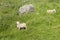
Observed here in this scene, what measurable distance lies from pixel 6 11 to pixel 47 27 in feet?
11.3

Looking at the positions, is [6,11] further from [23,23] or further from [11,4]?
[23,23]

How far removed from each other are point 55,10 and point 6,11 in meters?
2.80

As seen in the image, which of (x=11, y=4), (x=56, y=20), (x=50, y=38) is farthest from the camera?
(x=11, y=4)

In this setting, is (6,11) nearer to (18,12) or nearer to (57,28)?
(18,12)

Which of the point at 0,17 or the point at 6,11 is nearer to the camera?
the point at 0,17

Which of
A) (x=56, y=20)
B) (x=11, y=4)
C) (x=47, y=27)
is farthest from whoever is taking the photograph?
(x=11, y=4)

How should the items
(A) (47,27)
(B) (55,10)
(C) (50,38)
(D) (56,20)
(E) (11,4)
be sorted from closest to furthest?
(C) (50,38)
(A) (47,27)
(D) (56,20)
(B) (55,10)
(E) (11,4)

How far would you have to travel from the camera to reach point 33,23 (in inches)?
424

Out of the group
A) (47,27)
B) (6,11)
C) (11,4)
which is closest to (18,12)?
(6,11)

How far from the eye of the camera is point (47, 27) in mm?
10219

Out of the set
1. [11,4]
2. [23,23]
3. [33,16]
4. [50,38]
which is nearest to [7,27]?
[23,23]

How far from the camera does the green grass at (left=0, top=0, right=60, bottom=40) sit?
9648 mm

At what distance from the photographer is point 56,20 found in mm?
11031

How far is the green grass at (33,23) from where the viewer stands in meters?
9.65
